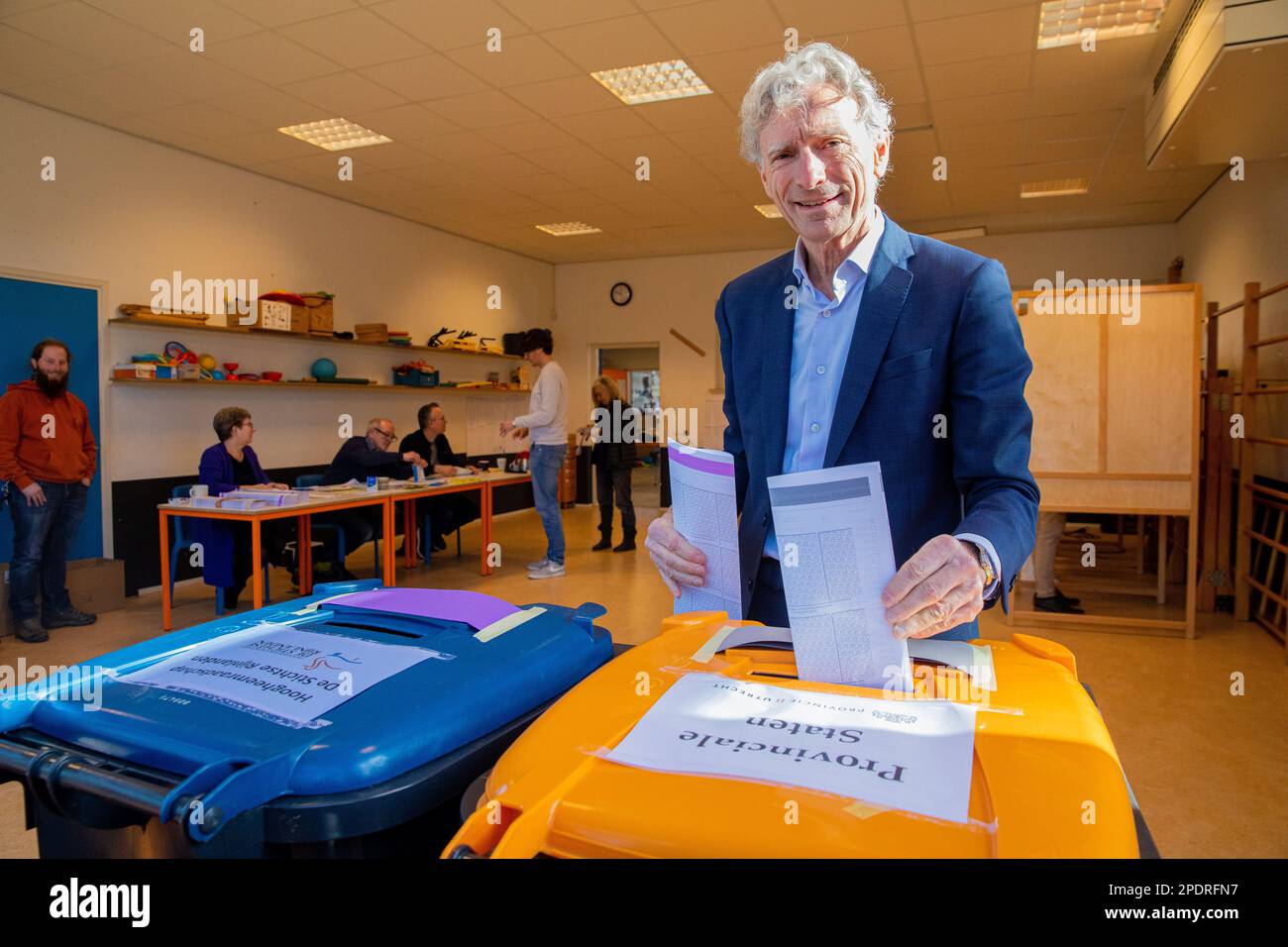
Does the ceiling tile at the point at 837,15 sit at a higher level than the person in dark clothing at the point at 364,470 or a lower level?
higher

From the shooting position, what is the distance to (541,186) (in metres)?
7.21

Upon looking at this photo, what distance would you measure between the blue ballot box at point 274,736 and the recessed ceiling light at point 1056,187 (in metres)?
7.75

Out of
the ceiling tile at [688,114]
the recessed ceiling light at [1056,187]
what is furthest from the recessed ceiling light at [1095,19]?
the recessed ceiling light at [1056,187]

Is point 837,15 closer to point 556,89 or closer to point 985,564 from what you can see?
point 556,89

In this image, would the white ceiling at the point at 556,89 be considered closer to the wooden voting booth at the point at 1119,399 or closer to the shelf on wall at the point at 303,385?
the wooden voting booth at the point at 1119,399

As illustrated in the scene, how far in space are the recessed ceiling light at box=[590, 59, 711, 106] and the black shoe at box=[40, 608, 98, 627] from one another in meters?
4.42

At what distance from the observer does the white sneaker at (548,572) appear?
618cm

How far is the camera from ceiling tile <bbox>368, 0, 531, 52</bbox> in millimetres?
4078

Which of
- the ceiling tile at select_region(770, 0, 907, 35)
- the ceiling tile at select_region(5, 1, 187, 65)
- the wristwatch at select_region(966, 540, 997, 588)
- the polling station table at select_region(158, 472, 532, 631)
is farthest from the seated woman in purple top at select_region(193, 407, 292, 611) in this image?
the wristwatch at select_region(966, 540, 997, 588)

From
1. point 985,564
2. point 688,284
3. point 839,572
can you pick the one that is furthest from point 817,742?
point 688,284
